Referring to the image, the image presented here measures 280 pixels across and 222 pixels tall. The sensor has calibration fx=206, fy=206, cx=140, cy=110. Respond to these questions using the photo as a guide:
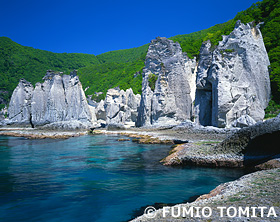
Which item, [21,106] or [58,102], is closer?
[58,102]

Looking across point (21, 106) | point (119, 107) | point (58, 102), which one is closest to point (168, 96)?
point (119, 107)

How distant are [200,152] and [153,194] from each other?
4.24 m

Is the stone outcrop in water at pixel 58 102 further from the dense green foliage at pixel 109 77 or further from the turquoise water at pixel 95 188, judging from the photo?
the turquoise water at pixel 95 188

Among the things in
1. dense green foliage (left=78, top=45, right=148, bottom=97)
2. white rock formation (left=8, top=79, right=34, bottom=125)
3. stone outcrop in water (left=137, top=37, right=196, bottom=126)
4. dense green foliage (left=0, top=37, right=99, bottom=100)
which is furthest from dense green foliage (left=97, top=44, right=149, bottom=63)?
stone outcrop in water (left=137, top=37, right=196, bottom=126)

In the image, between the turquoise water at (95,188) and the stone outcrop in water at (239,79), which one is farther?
the stone outcrop in water at (239,79)

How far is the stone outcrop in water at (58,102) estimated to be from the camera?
113 ft

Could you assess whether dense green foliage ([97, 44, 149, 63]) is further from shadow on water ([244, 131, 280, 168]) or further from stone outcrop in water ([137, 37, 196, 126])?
shadow on water ([244, 131, 280, 168])

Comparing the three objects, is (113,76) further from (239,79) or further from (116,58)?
(239,79)

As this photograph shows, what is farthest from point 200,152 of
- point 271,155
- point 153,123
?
point 153,123

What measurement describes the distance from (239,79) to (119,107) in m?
24.2

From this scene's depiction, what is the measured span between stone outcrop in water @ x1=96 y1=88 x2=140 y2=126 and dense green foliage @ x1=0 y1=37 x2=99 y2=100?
40.7 metres

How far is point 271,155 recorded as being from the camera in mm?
8250

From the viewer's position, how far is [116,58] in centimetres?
11700

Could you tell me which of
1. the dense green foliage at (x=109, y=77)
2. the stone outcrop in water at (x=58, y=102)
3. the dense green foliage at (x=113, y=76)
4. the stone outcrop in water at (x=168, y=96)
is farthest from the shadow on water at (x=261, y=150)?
the dense green foliage at (x=109, y=77)
